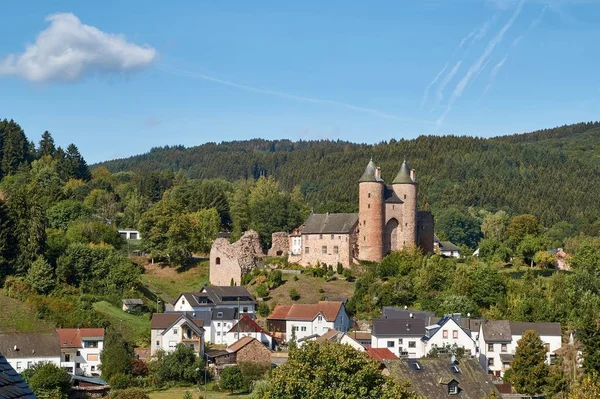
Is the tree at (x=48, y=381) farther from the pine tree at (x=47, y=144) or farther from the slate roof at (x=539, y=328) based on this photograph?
the pine tree at (x=47, y=144)

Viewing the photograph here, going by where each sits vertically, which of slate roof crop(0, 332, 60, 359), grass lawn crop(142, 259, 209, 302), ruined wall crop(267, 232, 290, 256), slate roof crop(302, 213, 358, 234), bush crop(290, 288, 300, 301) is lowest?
slate roof crop(0, 332, 60, 359)

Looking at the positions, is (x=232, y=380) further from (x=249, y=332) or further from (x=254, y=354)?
(x=249, y=332)

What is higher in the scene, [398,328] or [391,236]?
[391,236]

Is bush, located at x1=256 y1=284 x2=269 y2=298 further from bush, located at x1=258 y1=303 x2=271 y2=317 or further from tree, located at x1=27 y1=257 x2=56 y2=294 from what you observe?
tree, located at x1=27 y1=257 x2=56 y2=294

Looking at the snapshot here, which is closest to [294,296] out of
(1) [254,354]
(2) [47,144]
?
(1) [254,354]

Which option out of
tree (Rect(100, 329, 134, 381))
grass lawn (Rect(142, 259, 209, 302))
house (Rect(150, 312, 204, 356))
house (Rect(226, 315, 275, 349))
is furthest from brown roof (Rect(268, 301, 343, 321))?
tree (Rect(100, 329, 134, 381))
